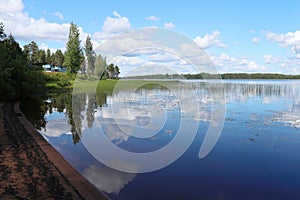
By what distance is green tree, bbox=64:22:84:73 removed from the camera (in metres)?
71.6

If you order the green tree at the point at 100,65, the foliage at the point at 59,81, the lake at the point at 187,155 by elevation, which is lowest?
the lake at the point at 187,155

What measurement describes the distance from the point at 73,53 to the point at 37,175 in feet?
216

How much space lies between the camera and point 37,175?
9.36 meters

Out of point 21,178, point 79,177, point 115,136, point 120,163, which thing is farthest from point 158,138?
point 21,178

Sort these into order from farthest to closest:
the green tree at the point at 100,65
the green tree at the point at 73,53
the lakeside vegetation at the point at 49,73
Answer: the green tree at the point at 73,53, the lakeside vegetation at the point at 49,73, the green tree at the point at 100,65

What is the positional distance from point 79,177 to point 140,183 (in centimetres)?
205

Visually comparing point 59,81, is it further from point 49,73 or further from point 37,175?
point 37,175

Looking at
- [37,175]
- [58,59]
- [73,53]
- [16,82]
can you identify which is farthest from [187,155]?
[58,59]

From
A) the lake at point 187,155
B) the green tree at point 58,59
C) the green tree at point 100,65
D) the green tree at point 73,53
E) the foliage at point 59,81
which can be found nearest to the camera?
the lake at point 187,155

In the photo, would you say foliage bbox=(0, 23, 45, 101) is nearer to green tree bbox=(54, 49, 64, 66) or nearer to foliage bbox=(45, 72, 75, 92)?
foliage bbox=(45, 72, 75, 92)

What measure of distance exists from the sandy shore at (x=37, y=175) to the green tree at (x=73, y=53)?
2348 inches

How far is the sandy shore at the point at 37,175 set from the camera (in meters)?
8.05

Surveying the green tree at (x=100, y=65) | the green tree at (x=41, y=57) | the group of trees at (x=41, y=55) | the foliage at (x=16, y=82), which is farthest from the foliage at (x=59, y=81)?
the green tree at (x=41, y=57)

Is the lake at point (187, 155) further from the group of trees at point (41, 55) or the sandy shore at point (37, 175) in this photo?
the group of trees at point (41, 55)
